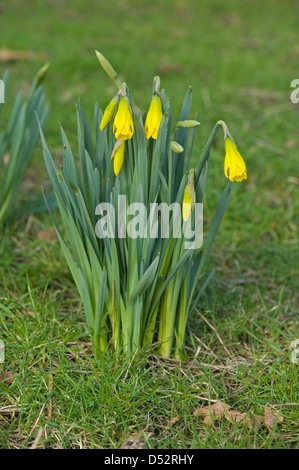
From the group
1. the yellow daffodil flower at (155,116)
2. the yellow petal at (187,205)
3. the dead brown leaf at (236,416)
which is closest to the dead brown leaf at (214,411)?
the dead brown leaf at (236,416)

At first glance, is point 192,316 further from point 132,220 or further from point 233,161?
point 233,161

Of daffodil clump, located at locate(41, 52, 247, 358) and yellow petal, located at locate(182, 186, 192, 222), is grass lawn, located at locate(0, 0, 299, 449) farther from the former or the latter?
yellow petal, located at locate(182, 186, 192, 222)

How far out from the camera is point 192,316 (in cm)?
203

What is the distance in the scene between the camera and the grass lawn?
154cm

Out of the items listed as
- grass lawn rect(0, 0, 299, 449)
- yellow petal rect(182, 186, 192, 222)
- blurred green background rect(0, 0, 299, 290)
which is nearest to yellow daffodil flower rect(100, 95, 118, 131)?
yellow petal rect(182, 186, 192, 222)

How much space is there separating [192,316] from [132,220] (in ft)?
1.99

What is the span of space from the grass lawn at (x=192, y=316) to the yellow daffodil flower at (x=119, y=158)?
0.61 meters

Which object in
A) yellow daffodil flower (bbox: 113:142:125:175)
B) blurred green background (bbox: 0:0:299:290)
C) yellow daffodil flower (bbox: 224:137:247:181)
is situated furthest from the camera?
blurred green background (bbox: 0:0:299:290)

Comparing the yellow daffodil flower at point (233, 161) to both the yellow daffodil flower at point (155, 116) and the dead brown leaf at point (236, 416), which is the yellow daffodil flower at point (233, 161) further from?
the dead brown leaf at point (236, 416)

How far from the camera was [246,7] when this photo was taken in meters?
7.19

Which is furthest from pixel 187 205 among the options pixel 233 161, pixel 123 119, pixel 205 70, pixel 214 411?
pixel 205 70

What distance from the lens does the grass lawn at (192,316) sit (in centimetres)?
154
